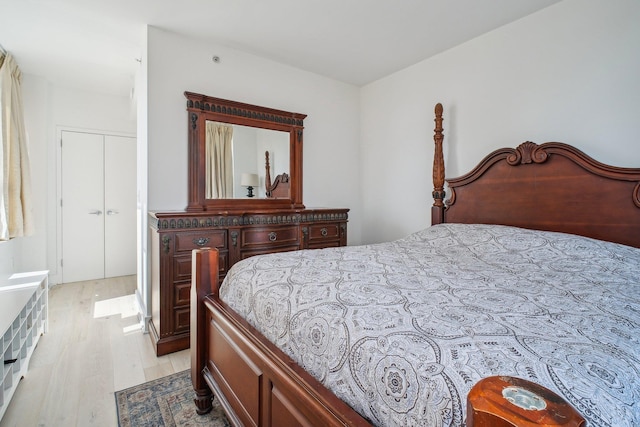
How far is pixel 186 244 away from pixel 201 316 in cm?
92

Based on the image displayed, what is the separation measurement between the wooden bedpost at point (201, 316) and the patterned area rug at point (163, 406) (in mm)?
68

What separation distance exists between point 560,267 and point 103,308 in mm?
3834

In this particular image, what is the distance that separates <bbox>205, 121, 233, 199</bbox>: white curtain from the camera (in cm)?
282

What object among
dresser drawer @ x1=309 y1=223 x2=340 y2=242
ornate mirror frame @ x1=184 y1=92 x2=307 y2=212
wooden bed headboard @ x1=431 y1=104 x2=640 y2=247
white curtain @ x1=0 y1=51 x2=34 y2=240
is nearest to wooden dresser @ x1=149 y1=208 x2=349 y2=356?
dresser drawer @ x1=309 y1=223 x2=340 y2=242

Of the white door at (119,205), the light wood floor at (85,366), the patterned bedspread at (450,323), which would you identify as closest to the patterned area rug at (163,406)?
the light wood floor at (85,366)

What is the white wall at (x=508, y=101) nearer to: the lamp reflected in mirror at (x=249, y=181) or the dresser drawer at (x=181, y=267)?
the lamp reflected in mirror at (x=249, y=181)

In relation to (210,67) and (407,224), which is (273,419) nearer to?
(407,224)

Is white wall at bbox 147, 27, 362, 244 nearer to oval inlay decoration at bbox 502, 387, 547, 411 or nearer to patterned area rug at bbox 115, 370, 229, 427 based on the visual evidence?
patterned area rug at bbox 115, 370, 229, 427

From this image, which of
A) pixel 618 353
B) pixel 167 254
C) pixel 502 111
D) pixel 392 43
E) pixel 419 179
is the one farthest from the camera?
pixel 419 179

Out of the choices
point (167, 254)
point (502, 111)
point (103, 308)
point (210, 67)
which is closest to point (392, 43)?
point (502, 111)

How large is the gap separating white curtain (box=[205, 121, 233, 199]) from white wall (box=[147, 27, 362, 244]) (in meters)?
0.21

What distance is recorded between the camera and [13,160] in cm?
303

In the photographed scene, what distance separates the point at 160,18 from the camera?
2400mm

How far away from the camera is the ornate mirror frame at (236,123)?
2717 millimetres
